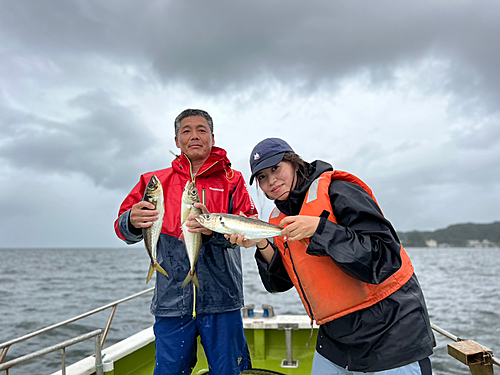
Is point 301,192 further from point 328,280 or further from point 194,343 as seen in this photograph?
point 194,343

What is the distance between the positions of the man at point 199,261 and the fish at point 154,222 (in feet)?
0.21

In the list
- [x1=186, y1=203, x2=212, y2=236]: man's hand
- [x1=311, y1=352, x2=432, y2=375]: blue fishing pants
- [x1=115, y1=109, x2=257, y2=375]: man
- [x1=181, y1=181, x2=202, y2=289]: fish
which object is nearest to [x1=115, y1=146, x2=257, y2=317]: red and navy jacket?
[x1=115, y1=109, x2=257, y2=375]: man

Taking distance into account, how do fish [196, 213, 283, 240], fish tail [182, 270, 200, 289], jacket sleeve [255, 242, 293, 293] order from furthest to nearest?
jacket sleeve [255, 242, 293, 293]
fish tail [182, 270, 200, 289]
fish [196, 213, 283, 240]

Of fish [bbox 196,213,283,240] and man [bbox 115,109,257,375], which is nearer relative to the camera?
fish [bbox 196,213,283,240]

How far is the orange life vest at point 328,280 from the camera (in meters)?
2.41

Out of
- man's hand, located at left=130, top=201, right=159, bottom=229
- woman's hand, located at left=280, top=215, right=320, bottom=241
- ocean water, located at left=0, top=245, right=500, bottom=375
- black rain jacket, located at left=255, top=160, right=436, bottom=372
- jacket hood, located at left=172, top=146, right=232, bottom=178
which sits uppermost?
jacket hood, located at left=172, top=146, right=232, bottom=178

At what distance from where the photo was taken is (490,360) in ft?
9.20

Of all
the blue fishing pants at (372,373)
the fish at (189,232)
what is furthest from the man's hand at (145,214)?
the blue fishing pants at (372,373)

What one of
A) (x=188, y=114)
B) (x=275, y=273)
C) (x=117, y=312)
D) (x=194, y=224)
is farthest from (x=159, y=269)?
(x=117, y=312)

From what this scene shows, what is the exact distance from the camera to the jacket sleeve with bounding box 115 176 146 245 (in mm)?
3285

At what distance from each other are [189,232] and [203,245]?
457 millimetres

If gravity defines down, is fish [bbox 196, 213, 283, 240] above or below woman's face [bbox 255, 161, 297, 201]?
below

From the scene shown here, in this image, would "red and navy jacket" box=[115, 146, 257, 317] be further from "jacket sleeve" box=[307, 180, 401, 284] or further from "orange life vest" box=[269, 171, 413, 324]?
"jacket sleeve" box=[307, 180, 401, 284]

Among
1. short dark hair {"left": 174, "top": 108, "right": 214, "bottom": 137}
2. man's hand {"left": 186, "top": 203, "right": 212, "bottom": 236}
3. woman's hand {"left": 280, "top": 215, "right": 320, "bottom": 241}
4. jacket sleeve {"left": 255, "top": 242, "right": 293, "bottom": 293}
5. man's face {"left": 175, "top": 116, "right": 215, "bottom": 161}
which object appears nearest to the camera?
woman's hand {"left": 280, "top": 215, "right": 320, "bottom": 241}
